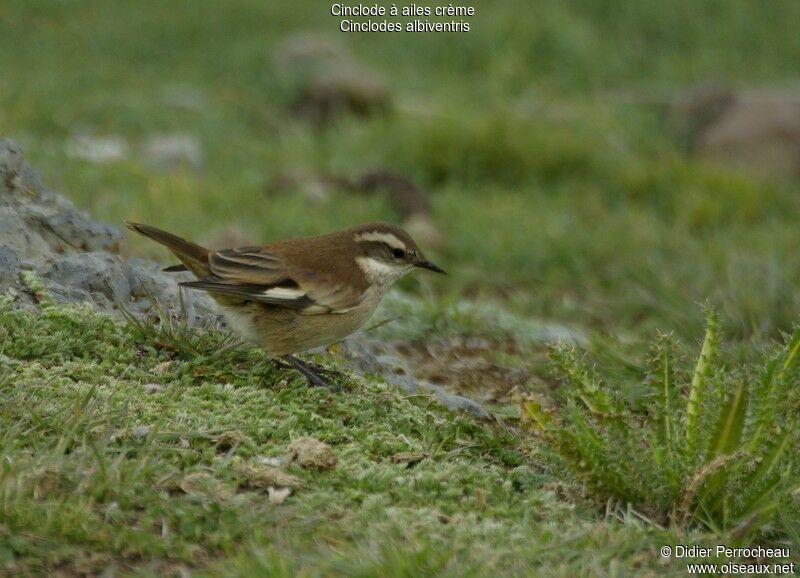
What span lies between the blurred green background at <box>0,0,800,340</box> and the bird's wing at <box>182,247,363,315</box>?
2.14m

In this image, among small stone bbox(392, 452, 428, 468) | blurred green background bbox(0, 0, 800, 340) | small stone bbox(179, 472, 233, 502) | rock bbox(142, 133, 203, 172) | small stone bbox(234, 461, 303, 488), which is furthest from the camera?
rock bbox(142, 133, 203, 172)

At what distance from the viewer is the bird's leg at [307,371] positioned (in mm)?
5602

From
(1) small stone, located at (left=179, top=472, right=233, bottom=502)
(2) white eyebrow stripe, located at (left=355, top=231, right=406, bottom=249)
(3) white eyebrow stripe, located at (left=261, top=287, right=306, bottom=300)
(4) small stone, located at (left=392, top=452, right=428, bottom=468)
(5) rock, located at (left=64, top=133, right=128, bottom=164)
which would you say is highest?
(2) white eyebrow stripe, located at (left=355, top=231, right=406, bottom=249)

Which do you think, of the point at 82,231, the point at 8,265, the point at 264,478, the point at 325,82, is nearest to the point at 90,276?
the point at 8,265

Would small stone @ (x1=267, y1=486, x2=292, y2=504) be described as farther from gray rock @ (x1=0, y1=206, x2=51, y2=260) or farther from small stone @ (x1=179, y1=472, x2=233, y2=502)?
gray rock @ (x1=0, y1=206, x2=51, y2=260)

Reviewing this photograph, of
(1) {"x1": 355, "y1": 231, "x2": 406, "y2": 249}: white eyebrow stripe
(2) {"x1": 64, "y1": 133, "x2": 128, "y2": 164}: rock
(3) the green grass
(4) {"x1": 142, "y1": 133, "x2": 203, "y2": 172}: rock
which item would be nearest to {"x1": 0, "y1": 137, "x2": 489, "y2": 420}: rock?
(3) the green grass

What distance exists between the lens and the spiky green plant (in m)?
4.79

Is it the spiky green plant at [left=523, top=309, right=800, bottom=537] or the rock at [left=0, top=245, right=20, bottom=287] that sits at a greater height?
the rock at [left=0, top=245, right=20, bottom=287]

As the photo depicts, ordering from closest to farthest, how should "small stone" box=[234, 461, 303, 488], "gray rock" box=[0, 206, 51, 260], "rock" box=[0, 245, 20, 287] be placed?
"small stone" box=[234, 461, 303, 488] → "rock" box=[0, 245, 20, 287] → "gray rock" box=[0, 206, 51, 260]

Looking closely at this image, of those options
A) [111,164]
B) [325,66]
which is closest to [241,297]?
[111,164]

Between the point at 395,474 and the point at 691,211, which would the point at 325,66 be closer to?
the point at 691,211

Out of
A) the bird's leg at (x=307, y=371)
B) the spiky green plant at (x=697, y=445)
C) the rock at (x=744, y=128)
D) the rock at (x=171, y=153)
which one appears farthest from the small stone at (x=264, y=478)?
the rock at (x=744, y=128)

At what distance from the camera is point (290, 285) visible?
5.94 m

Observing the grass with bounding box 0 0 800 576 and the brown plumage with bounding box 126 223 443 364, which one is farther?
the brown plumage with bounding box 126 223 443 364
